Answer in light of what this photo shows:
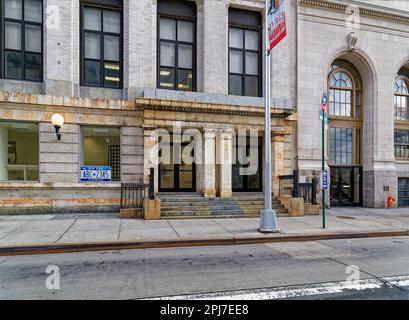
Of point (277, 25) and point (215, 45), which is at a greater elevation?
point (215, 45)

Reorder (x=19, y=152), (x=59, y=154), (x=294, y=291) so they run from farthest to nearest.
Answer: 1. (x=19, y=152)
2. (x=59, y=154)
3. (x=294, y=291)

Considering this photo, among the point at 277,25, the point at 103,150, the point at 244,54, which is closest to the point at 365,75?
the point at 244,54

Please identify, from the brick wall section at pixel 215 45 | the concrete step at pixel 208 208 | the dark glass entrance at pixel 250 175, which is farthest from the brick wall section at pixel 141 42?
the dark glass entrance at pixel 250 175

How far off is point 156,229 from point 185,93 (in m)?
7.19

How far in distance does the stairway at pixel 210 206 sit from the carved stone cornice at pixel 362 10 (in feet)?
37.9

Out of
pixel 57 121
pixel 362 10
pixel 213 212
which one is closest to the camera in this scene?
pixel 57 121

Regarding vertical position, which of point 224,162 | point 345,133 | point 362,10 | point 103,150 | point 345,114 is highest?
point 362,10

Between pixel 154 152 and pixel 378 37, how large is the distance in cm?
1557

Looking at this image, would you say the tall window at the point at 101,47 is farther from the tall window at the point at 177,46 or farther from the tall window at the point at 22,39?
the tall window at the point at 177,46

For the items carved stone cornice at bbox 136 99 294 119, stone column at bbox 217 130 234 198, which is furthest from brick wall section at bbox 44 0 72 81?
stone column at bbox 217 130 234 198

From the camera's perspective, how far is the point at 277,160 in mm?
14242

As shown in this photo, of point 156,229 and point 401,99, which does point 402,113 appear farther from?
point 156,229

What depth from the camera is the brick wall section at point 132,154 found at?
41.6ft
